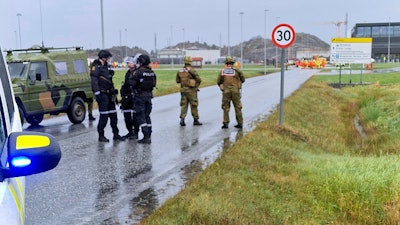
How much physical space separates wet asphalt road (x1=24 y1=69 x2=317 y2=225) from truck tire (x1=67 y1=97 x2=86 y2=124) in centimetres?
26

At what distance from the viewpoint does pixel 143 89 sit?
980cm

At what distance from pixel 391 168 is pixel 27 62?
29.9 feet

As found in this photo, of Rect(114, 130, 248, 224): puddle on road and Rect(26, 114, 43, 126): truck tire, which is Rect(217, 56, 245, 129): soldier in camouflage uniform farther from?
Rect(26, 114, 43, 126): truck tire

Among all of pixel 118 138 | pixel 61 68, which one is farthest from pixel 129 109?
pixel 61 68

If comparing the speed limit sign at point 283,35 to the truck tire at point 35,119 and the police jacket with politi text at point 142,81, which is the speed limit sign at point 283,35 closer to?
the police jacket with politi text at point 142,81

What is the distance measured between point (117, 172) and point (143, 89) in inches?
107

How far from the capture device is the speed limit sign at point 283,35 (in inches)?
416

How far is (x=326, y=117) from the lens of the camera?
16234mm

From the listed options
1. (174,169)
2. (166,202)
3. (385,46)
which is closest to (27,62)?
(174,169)

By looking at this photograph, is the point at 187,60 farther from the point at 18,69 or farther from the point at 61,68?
the point at 18,69

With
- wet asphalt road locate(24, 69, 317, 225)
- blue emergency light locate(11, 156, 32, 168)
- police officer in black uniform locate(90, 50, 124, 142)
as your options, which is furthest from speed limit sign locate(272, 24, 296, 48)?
blue emergency light locate(11, 156, 32, 168)

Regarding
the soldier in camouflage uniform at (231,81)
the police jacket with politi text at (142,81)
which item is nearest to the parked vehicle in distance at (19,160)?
the police jacket with politi text at (142,81)

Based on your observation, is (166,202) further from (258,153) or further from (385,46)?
(385,46)

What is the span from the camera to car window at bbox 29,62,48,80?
12141 millimetres
